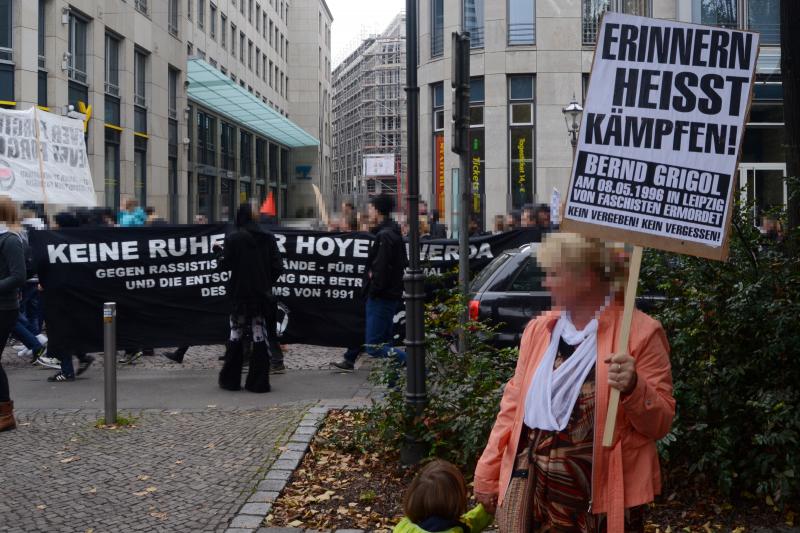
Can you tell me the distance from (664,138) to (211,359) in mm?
9725

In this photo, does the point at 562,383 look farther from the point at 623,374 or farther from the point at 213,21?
the point at 213,21

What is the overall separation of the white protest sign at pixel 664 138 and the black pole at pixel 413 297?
10.0 feet

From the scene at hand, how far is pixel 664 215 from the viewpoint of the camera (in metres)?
3.03

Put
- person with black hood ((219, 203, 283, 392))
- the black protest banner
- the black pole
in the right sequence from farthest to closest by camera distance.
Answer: the black protest banner → person with black hood ((219, 203, 283, 392)) → the black pole

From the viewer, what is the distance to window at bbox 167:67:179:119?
3886 centimetres

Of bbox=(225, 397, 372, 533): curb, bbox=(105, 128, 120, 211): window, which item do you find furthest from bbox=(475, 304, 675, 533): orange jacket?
bbox=(105, 128, 120, 211): window

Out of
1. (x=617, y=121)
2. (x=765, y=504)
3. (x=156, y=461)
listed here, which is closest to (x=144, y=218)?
(x=156, y=461)

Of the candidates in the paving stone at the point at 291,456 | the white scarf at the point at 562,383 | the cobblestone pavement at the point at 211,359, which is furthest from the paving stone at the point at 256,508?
the cobblestone pavement at the point at 211,359

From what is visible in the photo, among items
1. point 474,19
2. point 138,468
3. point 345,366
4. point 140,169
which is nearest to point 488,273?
point 345,366

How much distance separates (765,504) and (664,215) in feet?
9.45

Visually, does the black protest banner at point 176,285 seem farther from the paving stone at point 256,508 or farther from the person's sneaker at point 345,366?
the paving stone at point 256,508

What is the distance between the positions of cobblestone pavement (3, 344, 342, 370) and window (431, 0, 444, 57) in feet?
72.9

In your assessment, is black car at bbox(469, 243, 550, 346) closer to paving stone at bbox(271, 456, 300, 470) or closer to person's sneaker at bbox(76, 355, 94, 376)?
paving stone at bbox(271, 456, 300, 470)

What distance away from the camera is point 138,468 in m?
6.36
